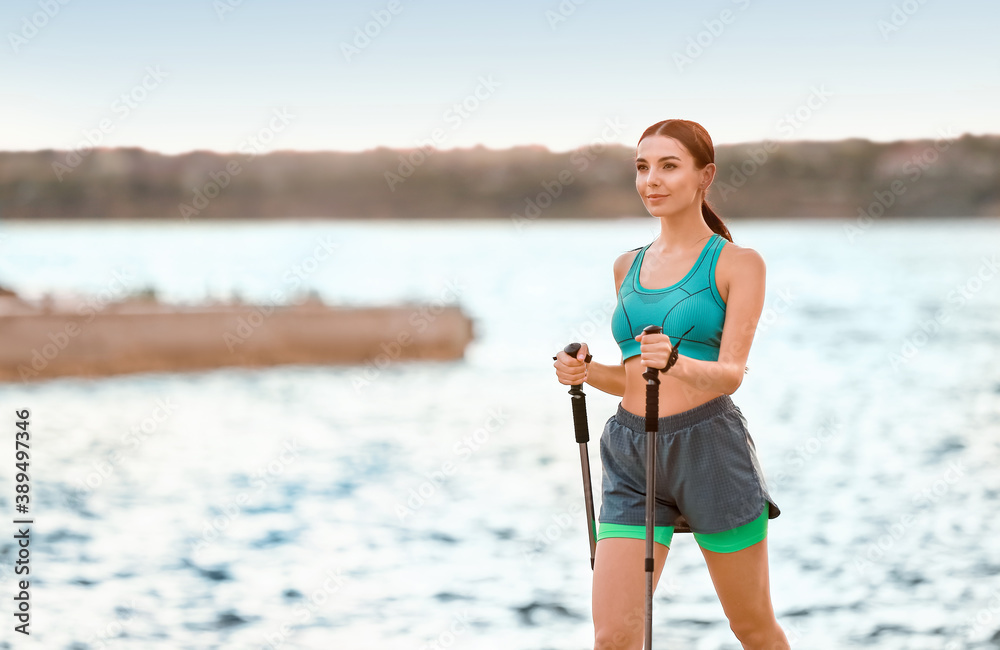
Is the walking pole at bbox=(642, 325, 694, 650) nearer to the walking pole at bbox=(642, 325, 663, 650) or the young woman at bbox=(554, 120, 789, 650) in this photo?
the walking pole at bbox=(642, 325, 663, 650)

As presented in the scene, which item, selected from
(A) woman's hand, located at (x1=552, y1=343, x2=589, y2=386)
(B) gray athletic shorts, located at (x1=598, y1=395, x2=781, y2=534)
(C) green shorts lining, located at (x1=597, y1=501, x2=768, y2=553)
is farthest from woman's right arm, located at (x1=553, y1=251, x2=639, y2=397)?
(C) green shorts lining, located at (x1=597, y1=501, x2=768, y2=553)

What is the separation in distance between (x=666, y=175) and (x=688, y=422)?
2.93 feet

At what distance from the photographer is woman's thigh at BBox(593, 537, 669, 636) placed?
146 inches

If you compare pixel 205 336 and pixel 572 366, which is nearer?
pixel 572 366

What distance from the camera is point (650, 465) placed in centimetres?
363

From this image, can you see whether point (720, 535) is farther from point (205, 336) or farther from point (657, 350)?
point (205, 336)

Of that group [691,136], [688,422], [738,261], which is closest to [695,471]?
[688,422]

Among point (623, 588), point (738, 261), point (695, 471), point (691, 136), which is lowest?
point (623, 588)

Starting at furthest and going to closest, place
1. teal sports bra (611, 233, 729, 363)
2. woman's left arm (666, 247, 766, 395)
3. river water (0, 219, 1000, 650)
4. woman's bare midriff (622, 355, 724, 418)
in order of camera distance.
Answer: river water (0, 219, 1000, 650)
woman's bare midriff (622, 355, 724, 418)
teal sports bra (611, 233, 729, 363)
woman's left arm (666, 247, 766, 395)

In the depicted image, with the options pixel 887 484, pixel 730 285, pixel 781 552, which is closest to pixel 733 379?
pixel 730 285

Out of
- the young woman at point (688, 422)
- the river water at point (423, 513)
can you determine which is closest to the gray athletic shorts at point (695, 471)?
the young woman at point (688, 422)

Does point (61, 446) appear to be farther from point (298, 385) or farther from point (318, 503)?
point (298, 385)

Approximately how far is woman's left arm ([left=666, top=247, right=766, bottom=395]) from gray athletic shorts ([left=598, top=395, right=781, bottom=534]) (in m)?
0.19

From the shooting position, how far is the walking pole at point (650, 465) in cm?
354
